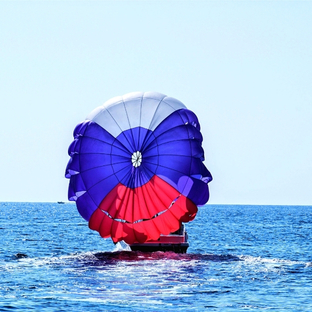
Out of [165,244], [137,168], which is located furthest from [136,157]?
[165,244]

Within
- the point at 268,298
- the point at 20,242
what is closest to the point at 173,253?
the point at 268,298

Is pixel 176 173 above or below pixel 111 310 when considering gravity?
above

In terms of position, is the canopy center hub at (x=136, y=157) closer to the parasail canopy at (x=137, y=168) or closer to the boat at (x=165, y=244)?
the parasail canopy at (x=137, y=168)

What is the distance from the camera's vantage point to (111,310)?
77.9 feet

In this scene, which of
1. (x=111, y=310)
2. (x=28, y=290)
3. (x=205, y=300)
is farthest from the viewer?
(x=28, y=290)

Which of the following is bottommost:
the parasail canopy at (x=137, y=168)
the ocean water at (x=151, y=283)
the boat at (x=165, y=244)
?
the ocean water at (x=151, y=283)

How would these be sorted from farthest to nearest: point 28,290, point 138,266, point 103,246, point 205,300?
point 103,246 < point 138,266 < point 28,290 < point 205,300

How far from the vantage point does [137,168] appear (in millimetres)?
36344

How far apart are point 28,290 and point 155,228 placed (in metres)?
9.83

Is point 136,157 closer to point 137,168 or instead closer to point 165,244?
point 137,168

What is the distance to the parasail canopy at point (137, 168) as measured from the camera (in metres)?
35.6

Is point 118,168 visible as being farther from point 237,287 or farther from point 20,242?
point 20,242

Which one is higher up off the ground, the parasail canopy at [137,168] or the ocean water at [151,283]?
the parasail canopy at [137,168]

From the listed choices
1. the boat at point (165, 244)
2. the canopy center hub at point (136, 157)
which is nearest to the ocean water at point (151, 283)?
the boat at point (165, 244)
